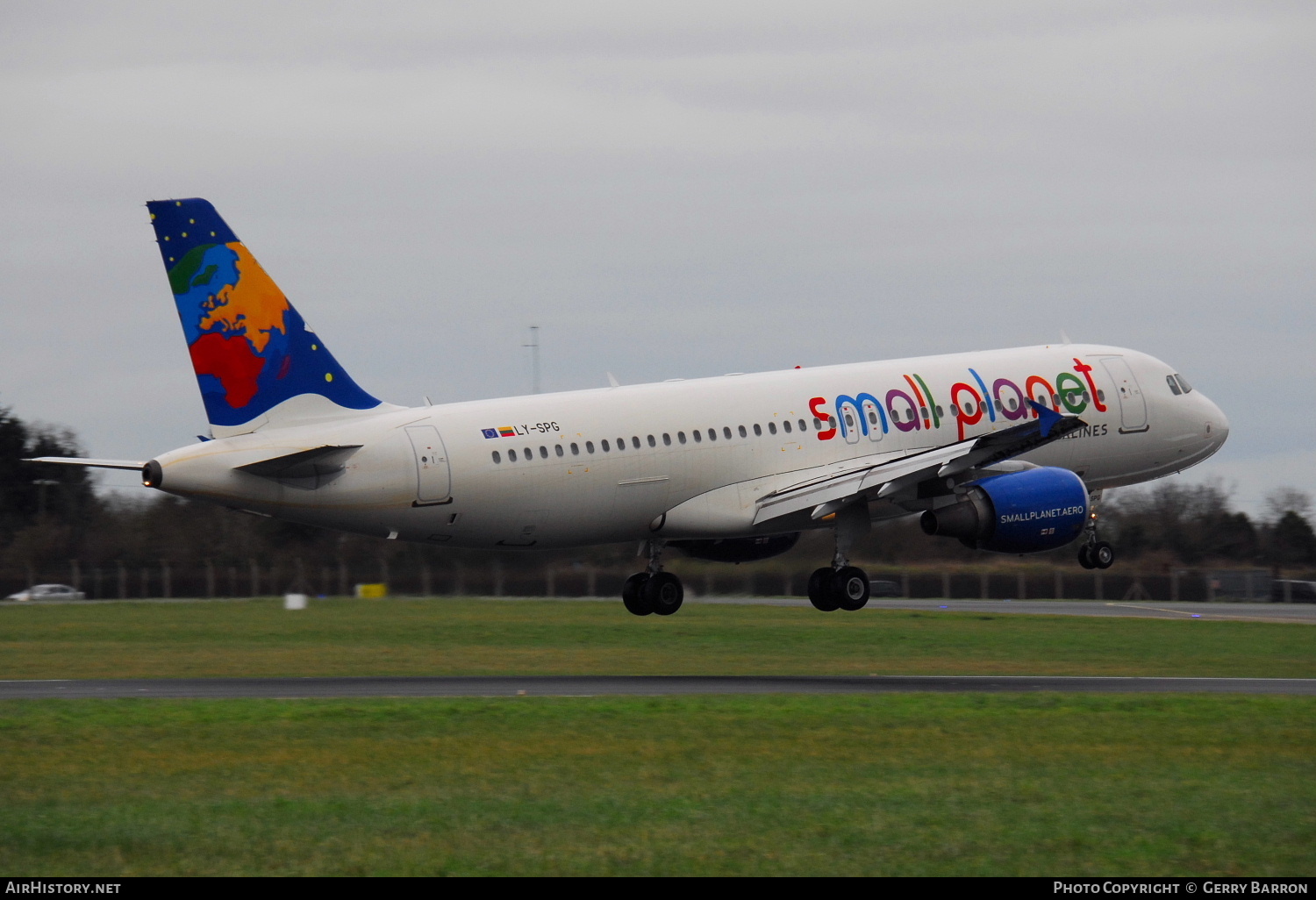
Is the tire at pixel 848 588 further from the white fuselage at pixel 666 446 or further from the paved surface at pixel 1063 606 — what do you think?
the paved surface at pixel 1063 606

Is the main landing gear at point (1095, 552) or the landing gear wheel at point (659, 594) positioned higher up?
the main landing gear at point (1095, 552)

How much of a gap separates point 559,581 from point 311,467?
1827 inches

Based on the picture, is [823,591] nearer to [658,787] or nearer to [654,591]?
[654,591]

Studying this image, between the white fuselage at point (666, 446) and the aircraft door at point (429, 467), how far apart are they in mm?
39

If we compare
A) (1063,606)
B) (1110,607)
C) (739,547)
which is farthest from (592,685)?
(1110,607)

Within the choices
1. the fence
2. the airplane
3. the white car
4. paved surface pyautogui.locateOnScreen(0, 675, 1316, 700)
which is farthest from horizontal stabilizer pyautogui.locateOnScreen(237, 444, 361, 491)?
the white car

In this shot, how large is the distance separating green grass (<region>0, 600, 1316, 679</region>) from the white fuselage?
6693 millimetres

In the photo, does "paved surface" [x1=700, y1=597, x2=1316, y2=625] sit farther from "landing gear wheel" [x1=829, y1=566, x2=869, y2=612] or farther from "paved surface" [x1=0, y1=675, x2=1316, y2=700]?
"landing gear wheel" [x1=829, y1=566, x2=869, y2=612]

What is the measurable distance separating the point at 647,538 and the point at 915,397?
25.2 feet

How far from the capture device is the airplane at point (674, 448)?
1535 inches

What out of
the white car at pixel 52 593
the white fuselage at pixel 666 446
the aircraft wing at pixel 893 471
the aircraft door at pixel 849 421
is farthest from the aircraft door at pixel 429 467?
the white car at pixel 52 593

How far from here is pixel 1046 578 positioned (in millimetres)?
99062

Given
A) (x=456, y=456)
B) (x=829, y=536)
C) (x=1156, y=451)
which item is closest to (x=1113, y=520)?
(x=829, y=536)
